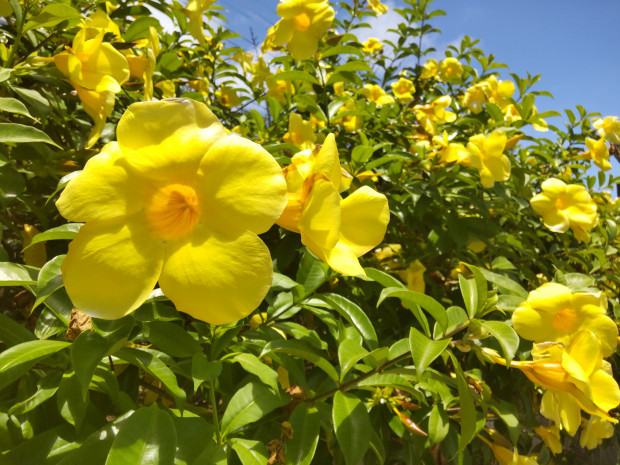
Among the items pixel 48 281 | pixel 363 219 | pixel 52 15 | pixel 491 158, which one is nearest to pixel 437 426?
pixel 363 219

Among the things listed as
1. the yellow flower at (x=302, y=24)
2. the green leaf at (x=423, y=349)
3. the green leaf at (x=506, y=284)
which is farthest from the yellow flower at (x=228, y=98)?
the green leaf at (x=423, y=349)

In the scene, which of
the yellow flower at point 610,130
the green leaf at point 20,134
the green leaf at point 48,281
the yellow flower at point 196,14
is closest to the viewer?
the green leaf at point 48,281

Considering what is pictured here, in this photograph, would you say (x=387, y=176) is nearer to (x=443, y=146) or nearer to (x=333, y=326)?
(x=443, y=146)

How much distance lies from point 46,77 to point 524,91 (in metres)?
2.52

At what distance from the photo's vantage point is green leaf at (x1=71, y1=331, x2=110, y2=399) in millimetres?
672

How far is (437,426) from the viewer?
3.56ft

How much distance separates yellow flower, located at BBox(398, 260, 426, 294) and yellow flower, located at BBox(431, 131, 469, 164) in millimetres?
476

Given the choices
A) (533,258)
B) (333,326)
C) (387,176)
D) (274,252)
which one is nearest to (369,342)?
(333,326)

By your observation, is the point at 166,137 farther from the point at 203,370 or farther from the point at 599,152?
the point at 599,152

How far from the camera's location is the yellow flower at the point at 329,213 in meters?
0.66

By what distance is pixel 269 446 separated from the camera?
0.88 m

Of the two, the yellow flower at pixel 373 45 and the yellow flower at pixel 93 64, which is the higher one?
the yellow flower at pixel 373 45

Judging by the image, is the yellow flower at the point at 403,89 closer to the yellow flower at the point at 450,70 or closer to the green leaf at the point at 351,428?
the yellow flower at the point at 450,70

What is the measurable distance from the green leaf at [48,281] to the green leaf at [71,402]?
0.16m
